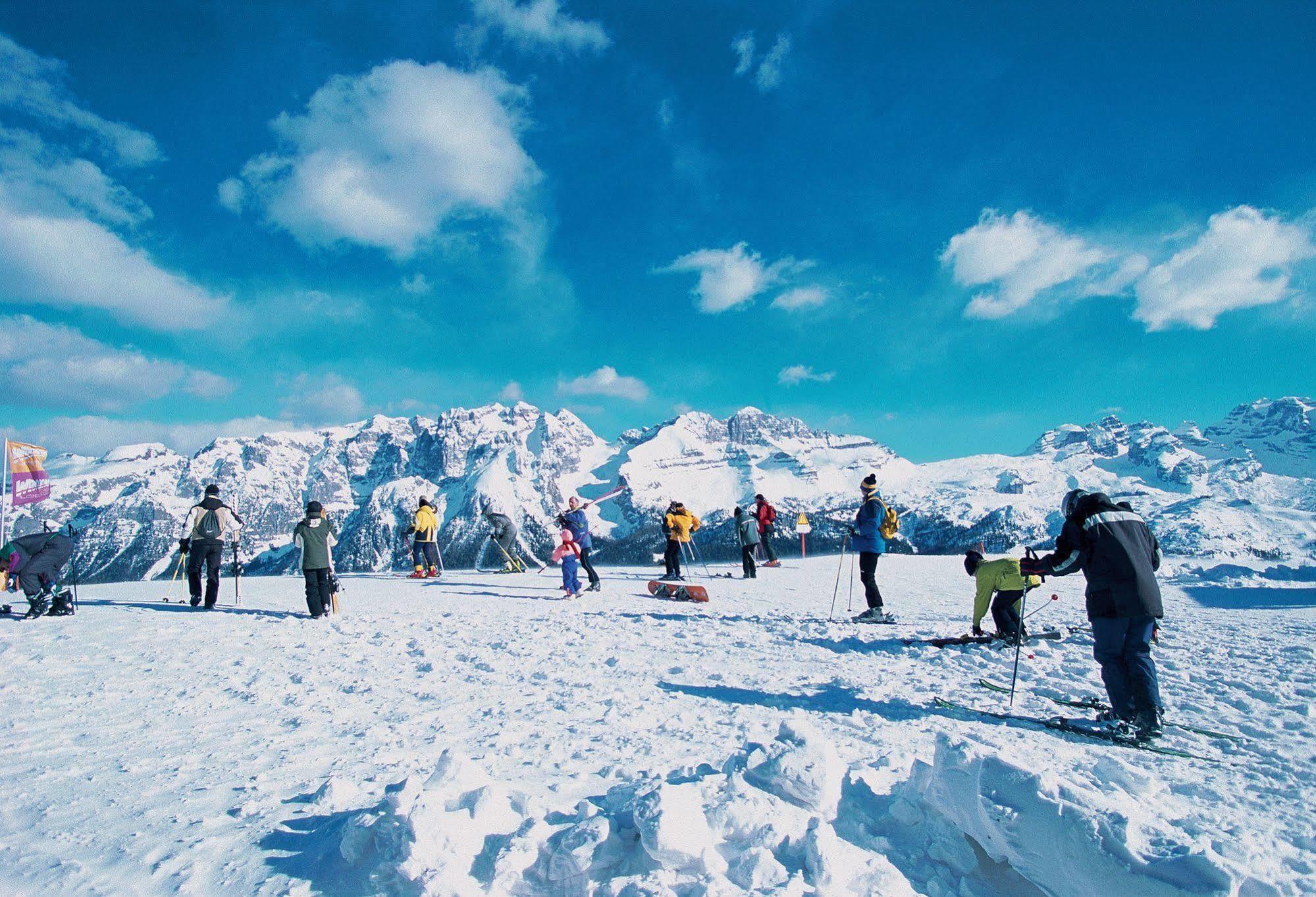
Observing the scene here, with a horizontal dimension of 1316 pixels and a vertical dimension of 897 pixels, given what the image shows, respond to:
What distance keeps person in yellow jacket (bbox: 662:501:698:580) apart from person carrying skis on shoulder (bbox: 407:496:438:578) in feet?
23.3

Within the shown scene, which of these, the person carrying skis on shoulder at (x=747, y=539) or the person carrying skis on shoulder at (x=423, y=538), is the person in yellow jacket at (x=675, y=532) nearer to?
the person carrying skis on shoulder at (x=747, y=539)

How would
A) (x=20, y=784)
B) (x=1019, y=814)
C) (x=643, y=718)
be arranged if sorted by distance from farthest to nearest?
(x=643, y=718) → (x=20, y=784) → (x=1019, y=814)

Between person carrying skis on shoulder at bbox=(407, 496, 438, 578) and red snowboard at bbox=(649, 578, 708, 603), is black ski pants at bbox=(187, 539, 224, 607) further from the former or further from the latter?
red snowboard at bbox=(649, 578, 708, 603)

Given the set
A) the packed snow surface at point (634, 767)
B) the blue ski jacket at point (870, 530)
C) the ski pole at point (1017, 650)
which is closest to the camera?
the packed snow surface at point (634, 767)

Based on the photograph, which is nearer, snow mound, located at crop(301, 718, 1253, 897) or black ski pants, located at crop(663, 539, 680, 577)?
snow mound, located at crop(301, 718, 1253, 897)

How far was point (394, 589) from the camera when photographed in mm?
17391

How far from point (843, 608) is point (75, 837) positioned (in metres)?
11.5

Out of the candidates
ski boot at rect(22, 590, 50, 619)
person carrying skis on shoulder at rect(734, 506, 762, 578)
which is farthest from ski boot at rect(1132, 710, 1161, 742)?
ski boot at rect(22, 590, 50, 619)

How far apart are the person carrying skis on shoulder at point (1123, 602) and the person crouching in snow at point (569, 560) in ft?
34.2

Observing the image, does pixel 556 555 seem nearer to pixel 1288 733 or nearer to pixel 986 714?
pixel 986 714

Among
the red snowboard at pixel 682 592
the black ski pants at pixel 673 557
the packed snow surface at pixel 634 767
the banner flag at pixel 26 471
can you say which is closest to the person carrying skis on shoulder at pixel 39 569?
the packed snow surface at pixel 634 767

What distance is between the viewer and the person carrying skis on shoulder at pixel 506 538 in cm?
2206

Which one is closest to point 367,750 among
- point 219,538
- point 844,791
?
point 844,791

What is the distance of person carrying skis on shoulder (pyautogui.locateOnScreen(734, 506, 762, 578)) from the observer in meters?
18.9
